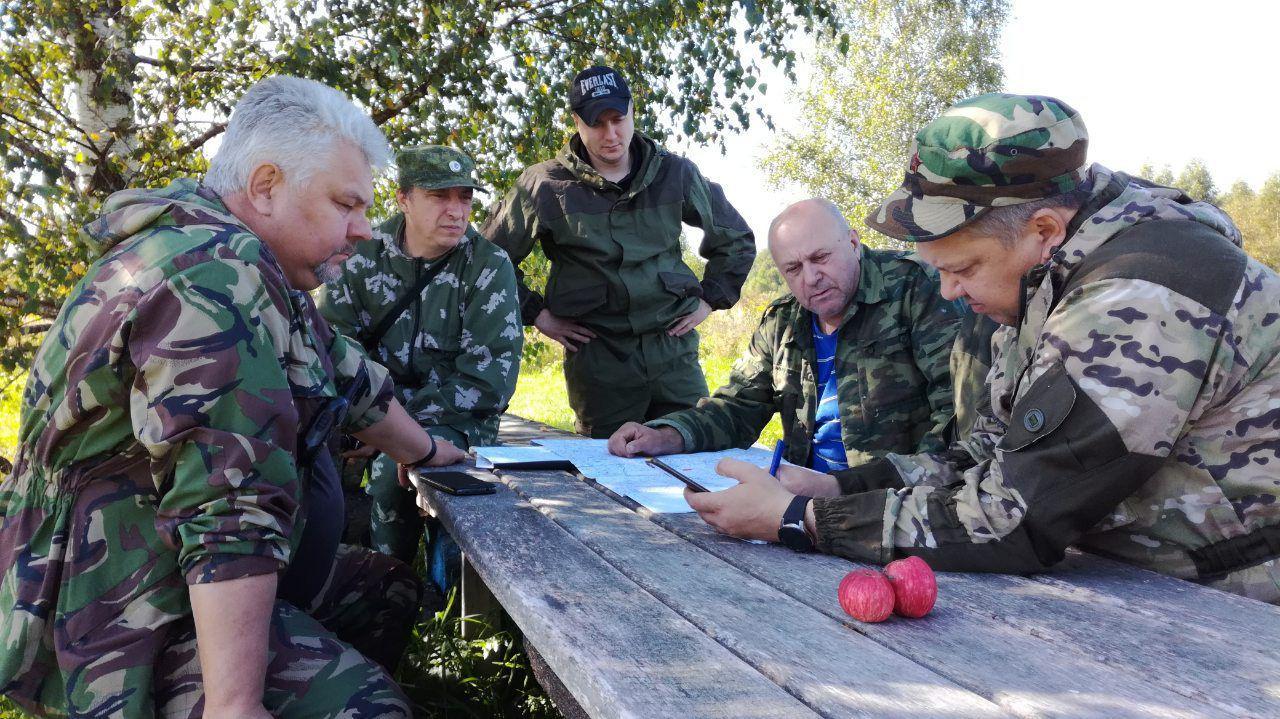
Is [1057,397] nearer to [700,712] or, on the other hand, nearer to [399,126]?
[700,712]

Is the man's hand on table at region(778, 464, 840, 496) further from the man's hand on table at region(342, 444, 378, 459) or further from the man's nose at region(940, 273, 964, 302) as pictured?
the man's hand on table at region(342, 444, 378, 459)

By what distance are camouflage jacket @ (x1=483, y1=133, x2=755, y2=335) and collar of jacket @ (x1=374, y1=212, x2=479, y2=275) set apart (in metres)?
0.62

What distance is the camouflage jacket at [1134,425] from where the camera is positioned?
4.93 ft

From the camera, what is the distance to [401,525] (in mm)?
3143

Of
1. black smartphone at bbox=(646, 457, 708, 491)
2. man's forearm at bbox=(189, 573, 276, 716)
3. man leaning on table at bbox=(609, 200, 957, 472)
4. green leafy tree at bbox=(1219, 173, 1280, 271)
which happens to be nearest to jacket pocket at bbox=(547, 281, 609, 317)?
man leaning on table at bbox=(609, 200, 957, 472)

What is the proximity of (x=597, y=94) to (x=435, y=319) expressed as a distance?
1.16 metres

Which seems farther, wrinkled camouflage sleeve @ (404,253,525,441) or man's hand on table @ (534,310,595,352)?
man's hand on table @ (534,310,595,352)

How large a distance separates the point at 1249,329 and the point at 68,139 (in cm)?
451

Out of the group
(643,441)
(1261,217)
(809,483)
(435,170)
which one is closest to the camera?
(809,483)

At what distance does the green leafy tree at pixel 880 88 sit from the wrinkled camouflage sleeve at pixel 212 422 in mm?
25369

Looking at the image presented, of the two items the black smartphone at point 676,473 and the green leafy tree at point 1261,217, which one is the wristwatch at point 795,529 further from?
the green leafy tree at point 1261,217

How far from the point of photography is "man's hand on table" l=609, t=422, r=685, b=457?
2.85 m

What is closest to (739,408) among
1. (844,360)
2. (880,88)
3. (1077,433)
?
(844,360)

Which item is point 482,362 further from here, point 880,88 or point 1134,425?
point 880,88
